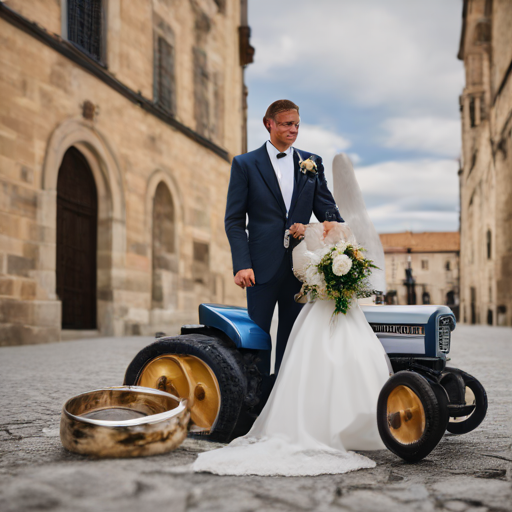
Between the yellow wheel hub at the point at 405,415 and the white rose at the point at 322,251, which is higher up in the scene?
the white rose at the point at 322,251

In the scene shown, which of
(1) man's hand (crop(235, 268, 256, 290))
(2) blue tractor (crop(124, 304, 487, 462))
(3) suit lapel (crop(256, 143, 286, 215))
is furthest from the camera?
(3) suit lapel (crop(256, 143, 286, 215))

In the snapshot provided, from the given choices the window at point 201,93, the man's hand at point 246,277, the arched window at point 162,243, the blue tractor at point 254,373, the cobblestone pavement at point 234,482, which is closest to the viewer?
the cobblestone pavement at point 234,482

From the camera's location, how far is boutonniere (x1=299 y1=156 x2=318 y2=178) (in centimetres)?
352

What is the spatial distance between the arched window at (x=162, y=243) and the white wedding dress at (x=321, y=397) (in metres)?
11.8

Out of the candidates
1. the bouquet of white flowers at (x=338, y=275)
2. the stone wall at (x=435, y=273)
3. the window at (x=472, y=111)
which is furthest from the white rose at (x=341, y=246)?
the stone wall at (x=435, y=273)

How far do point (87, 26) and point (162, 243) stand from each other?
533 centimetres

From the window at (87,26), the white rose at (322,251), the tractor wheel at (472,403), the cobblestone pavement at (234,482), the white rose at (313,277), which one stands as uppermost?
the window at (87,26)

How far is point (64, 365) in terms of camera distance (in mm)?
7066

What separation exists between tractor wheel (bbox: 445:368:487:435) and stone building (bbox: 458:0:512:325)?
2165 cm

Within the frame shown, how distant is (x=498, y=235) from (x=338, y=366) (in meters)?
24.2

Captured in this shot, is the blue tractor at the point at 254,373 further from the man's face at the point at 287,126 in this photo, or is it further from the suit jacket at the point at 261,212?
the man's face at the point at 287,126

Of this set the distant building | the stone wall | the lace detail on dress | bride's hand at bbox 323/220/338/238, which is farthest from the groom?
the stone wall

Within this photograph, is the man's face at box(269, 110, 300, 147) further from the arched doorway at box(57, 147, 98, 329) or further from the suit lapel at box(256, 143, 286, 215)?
the arched doorway at box(57, 147, 98, 329)

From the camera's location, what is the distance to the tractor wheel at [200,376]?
10.2 ft
